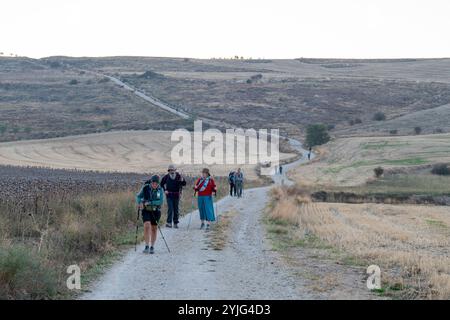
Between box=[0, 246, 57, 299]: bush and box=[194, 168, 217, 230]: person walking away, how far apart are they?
10016 mm

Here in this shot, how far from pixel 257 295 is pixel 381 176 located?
155 ft

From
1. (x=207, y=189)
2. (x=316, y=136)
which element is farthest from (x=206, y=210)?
(x=316, y=136)

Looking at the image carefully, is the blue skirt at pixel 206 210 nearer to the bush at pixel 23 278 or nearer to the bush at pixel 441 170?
the bush at pixel 23 278

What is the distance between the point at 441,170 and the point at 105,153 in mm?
35330

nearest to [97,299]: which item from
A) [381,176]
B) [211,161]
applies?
[381,176]

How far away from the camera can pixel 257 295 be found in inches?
419

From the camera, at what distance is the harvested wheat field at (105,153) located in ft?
208

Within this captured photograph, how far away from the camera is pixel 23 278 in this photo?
1035 centimetres

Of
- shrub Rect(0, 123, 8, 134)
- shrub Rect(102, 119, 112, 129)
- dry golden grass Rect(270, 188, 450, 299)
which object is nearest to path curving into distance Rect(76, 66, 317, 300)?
dry golden grass Rect(270, 188, 450, 299)

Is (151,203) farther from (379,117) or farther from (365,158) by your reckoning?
(379,117)

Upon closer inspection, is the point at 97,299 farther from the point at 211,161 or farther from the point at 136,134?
the point at 136,134

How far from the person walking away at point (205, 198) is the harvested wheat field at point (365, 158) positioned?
31658 millimetres

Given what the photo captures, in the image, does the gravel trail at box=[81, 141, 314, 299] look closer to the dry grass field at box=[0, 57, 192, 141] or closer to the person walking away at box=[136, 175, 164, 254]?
the person walking away at box=[136, 175, 164, 254]

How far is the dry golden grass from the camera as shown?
39.4 feet
